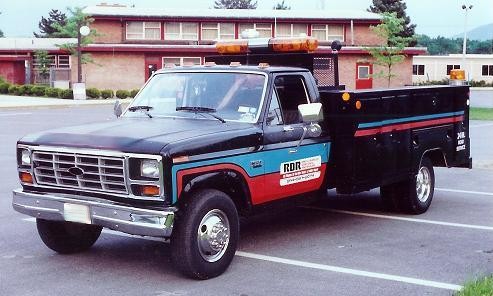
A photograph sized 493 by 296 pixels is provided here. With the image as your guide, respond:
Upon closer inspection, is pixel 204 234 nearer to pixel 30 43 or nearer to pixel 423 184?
pixel 423 184

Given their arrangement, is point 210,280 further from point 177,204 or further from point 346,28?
point 346,28

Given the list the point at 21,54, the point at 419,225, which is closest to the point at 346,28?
the point at 21,54

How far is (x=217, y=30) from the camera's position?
182ft

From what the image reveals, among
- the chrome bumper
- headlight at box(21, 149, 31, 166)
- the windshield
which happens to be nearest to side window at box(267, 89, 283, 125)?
the windshield

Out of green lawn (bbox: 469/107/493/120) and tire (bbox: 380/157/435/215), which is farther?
green lawn (bbox: 469/107/493/120)

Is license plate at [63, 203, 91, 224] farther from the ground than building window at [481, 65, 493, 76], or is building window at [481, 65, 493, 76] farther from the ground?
building window at [481, 65, 493, 76]

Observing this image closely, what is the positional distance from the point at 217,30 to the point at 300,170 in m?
48.3

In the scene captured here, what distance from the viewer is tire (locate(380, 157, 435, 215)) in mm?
9734

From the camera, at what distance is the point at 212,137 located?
6.85 m

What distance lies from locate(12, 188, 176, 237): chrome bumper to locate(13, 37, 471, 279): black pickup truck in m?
0.01

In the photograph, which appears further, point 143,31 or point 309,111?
point 143,31

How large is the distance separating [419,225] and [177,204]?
13.0 ft

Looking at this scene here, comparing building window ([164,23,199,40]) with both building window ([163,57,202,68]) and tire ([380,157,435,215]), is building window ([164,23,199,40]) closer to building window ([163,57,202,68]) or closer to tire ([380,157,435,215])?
building window ([163,57,202,68])

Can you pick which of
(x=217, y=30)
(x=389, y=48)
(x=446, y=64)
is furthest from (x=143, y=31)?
(x=446, y=64)
